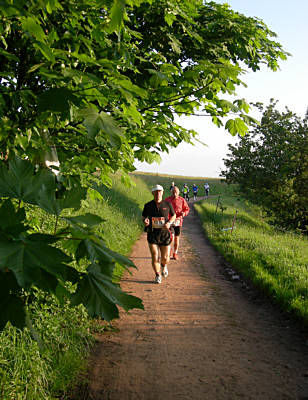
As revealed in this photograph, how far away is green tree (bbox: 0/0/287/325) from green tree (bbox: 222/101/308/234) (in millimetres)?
12883

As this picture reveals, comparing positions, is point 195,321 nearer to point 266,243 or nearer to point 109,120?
point 109,120

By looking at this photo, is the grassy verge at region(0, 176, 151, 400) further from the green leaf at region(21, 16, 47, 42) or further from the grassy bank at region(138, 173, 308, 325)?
the grassy bank at region(138, 173, 308, 325)

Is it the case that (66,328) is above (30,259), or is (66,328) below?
below

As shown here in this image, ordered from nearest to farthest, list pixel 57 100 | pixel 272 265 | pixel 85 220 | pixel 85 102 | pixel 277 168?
1. pixel 85 220
2. pixel 57 100
3. pixel 85 102
4. pixel 272 265
5. pixel 277 168

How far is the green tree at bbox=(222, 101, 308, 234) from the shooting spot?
16.6m

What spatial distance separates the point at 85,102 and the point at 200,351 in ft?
11.2

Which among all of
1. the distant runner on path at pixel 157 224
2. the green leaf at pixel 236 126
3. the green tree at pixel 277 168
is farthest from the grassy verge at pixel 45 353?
the green tree at pixel 277 168

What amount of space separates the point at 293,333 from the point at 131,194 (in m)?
15.9

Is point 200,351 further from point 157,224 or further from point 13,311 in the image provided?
point 13,311

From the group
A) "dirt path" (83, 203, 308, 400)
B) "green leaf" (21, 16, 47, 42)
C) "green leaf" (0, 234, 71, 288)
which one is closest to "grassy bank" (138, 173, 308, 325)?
"dirt path" (83, 203, 308, 400)

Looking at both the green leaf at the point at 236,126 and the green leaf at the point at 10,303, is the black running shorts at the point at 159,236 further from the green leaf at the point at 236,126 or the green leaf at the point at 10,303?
the green leaf at the point at 10,303

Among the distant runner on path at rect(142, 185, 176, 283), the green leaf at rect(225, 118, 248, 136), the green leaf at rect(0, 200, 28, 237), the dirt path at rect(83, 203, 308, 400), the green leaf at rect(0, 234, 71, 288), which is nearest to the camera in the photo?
the green leaf at rect(0, 234, 71, 288)

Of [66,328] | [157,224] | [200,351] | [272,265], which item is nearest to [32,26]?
[66,328]

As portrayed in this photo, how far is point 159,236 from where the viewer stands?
6930 millimetres
